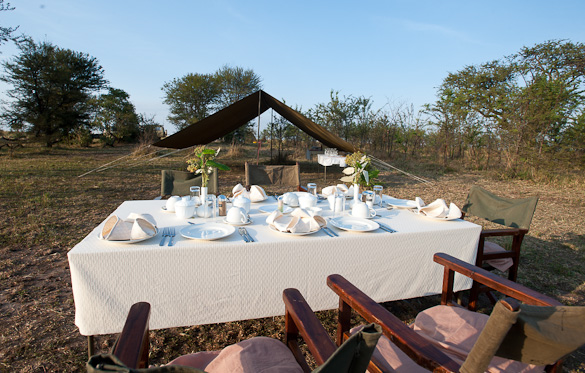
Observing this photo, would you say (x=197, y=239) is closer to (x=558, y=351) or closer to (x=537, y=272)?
(x=558, y=351)

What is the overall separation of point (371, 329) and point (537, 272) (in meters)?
2.81

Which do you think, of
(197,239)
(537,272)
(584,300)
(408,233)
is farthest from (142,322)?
(537,272)

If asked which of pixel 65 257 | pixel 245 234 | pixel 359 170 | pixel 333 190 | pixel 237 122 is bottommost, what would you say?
pixel 65 257

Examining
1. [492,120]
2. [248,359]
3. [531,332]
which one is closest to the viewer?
[531,332]

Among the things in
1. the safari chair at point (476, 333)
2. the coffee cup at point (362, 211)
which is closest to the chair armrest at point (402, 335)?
the safari chair at point (476, 333)

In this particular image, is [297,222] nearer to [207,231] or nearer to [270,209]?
[207,231]

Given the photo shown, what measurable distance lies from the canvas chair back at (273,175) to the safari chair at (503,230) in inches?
71.8

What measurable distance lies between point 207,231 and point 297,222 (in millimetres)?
453

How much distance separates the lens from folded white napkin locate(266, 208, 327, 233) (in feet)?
5.03

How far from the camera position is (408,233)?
163cm

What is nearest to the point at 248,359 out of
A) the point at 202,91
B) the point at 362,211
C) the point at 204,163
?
the point at 362,211

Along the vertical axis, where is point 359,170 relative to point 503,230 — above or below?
above

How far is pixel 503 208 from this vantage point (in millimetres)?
2316

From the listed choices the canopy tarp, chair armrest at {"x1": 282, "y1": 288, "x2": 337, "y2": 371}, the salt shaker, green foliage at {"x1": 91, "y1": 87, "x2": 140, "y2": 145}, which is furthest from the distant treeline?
green foliage at {"x1": 91, "y1": 87, "x2": 140, "y2": 145}
